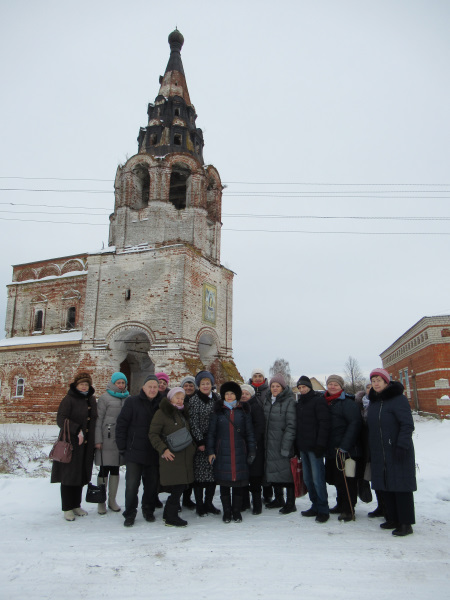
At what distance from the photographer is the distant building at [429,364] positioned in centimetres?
1908

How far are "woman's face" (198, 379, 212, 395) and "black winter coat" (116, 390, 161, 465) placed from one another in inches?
27.3

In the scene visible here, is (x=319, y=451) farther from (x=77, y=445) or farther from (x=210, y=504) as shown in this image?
(x=77, y=445)

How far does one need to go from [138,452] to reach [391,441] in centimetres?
284

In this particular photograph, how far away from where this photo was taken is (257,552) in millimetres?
3875

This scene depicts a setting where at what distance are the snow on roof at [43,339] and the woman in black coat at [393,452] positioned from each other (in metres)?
14.0

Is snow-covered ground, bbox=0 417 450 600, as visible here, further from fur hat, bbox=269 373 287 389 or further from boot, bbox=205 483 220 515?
fur hat, bbox=269 373 287 389

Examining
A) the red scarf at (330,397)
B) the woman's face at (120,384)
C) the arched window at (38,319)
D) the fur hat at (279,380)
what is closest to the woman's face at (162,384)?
the woman's face at (120,384)

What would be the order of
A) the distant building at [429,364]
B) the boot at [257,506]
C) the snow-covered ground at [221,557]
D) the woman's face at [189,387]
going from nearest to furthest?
the snow-covered ground at [221,557], the boot at [257,506], the woman's face at [189,387], the distant building at [429,364]

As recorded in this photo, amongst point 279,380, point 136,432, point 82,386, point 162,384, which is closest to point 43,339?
point 162,384

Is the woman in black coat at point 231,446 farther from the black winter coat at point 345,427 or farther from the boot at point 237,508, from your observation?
the black winter coat at point 345,427

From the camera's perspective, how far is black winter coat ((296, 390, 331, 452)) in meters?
4.90

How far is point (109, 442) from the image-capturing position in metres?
5.36

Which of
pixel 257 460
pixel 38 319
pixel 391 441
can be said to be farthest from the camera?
pixel 38 319

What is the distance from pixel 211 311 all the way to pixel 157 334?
275 cm
